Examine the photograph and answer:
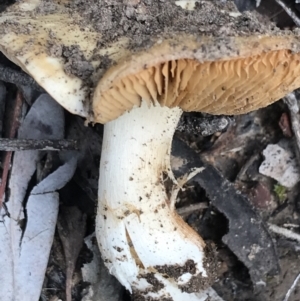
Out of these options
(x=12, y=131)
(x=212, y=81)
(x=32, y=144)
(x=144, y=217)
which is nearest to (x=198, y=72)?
(x=212, y=81)

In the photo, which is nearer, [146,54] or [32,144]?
[146,54]

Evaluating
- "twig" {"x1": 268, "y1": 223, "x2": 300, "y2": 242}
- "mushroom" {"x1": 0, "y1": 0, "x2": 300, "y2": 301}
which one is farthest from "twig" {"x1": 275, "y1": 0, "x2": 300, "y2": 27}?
"twig" {"x1": 268, "y1": 223, "x2": 300, "y2": 242}

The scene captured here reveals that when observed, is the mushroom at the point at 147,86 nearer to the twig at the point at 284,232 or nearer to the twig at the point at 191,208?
the twig at the point at 191,208

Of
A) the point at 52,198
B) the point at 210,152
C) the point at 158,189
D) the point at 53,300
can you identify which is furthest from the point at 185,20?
the point at 53,300

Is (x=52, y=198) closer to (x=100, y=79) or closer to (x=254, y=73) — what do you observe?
(x=100, y=79)

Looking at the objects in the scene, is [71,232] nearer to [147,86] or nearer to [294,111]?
[147,86]

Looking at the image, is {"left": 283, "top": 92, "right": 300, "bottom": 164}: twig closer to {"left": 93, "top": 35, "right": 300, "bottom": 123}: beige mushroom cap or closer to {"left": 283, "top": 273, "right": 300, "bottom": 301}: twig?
{"left": 283, "top": 273, "right": 300, "bottom": 301}: twig
